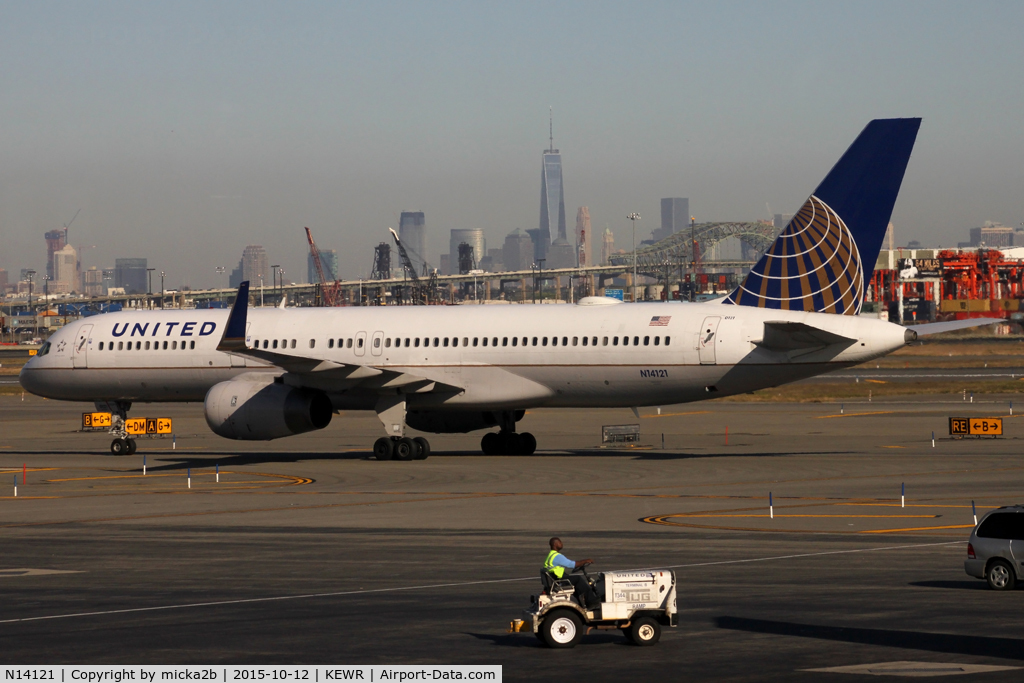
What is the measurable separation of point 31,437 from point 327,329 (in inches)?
765

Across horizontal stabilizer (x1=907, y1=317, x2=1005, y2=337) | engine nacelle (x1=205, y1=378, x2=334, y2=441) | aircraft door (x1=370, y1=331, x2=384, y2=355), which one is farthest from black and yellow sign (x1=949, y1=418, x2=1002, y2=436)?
engine nacelle (x1=205, y1=378, x2=334, y2=441)

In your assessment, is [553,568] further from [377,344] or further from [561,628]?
[377,344]

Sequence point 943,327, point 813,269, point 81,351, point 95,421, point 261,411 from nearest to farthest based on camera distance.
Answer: point 943,327
point 813,269
point 261,411
point 81,351
point 95,421

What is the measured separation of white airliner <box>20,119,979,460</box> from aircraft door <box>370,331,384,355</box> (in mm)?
73

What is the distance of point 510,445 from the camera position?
157 ft

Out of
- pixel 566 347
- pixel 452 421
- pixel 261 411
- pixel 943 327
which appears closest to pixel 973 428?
pixel 943 327

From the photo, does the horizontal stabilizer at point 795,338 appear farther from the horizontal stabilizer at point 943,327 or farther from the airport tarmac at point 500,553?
the airport tarmac at point 500,553

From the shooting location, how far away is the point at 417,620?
18484mm

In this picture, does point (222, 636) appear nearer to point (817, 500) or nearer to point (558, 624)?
point (558, 624)

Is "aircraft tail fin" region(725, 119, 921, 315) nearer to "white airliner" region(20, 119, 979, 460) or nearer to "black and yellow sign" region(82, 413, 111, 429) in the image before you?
"white airliner" region(20, 119, 979, 460)

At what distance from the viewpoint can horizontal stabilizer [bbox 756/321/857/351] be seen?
4066cm

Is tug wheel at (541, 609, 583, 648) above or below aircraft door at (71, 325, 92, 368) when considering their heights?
below

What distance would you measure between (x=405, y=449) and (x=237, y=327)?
7.19 metres

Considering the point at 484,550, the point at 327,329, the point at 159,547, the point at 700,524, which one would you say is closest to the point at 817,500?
the point at 700,524
